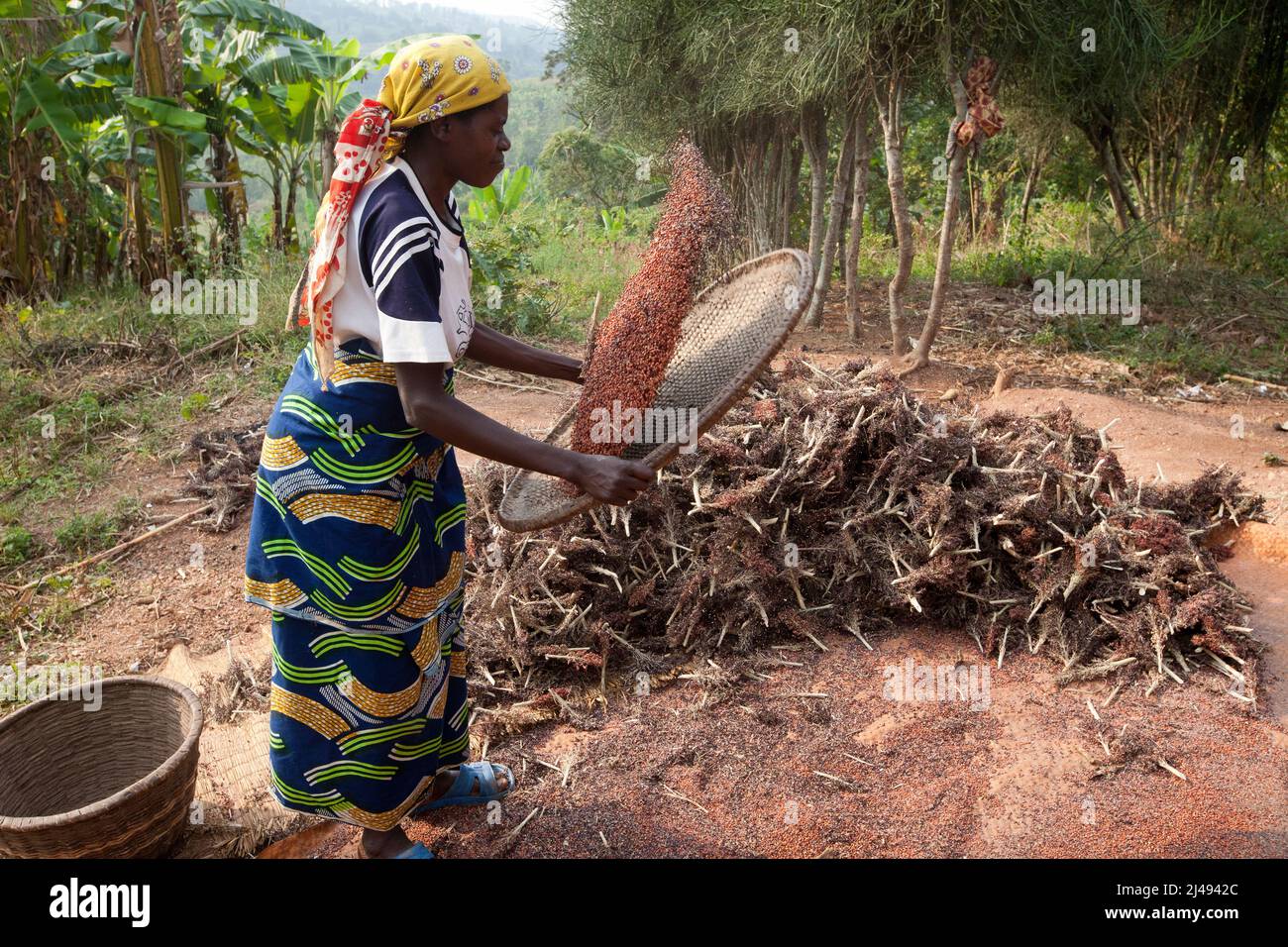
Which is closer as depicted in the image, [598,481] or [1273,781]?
[598,481]

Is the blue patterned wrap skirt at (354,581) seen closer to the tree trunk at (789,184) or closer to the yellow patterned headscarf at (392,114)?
the yellow patterned headscarf at (392,114)

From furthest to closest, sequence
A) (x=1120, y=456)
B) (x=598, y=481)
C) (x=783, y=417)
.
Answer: (x=1120, y=456), (x=783, y=417), (x=598, y=481)

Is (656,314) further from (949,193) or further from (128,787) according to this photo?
(949,193)

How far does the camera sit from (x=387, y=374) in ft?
5.99

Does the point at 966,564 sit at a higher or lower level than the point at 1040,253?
lower

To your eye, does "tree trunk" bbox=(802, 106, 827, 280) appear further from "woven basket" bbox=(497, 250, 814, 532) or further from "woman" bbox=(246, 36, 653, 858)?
"woman" bbox=(246, 36, 653, 858)

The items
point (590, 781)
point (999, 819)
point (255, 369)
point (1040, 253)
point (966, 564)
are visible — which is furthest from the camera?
point (1040, 253)

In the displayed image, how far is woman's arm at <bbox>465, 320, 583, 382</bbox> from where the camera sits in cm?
227

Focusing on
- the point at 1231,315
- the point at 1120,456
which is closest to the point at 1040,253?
the point at 1231,315

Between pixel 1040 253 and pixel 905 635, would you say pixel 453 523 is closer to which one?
pixel 905 635

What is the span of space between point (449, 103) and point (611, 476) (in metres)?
0.78

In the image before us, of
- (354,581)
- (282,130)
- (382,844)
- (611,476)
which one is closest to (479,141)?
(611,476)

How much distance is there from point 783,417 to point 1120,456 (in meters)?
2.24

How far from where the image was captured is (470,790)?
247cm
